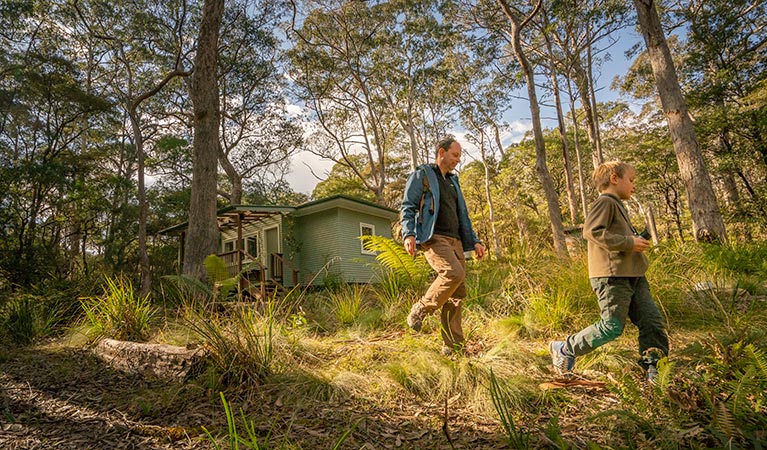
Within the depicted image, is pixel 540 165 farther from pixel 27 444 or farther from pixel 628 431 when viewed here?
pixel 27 444

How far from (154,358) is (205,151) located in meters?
5.49

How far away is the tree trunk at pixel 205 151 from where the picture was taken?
7.22 meters

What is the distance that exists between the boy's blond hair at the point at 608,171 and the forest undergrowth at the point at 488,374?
3.73ft

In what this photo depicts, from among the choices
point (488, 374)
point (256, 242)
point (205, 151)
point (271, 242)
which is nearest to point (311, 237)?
point (271, 242)

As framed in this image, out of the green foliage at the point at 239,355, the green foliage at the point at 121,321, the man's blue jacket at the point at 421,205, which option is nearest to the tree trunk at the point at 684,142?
the man's blue jacket at the point at 421,205

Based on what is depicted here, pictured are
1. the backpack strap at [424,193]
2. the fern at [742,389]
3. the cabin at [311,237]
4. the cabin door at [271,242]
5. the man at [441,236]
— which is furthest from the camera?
the cabin door at [271,242]

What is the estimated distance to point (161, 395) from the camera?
2.78 metres

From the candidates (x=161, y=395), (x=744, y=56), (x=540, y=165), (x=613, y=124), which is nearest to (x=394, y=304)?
(x=161, y=395)

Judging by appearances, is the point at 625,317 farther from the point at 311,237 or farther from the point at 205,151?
the point at 311,237

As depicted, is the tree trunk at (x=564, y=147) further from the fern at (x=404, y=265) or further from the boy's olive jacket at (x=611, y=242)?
the boy's olive jacket at (x=611, y=242)

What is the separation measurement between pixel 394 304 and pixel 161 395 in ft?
9.44

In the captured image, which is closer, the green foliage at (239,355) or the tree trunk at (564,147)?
the green foliage at (239,355)

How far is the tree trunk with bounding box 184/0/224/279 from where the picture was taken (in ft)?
23.7

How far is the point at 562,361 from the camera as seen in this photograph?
2.71 meters
